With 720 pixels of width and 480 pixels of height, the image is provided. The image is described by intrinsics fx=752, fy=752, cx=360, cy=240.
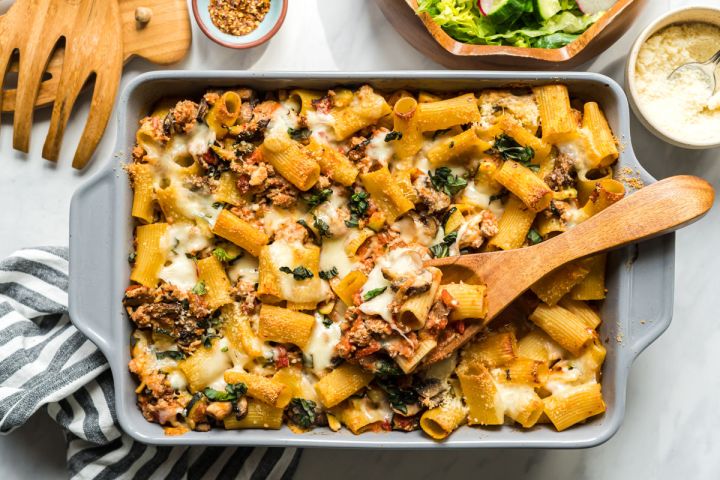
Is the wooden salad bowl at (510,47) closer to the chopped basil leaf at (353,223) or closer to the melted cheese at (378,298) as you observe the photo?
the chopped basil leaf at (353,223)

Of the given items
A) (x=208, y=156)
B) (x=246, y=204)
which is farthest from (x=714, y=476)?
(x=208, y=156)

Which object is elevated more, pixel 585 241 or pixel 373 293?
pixel 585 241

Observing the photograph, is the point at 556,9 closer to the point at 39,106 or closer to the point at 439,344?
the point at 439,344

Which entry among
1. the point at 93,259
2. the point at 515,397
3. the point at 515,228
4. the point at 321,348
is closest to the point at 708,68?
the point at 515,228

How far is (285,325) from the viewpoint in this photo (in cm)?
263

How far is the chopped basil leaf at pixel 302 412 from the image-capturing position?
8.82ft

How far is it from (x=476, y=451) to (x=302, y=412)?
2.95 ft

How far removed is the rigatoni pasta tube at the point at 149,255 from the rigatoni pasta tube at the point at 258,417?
0.56 meters

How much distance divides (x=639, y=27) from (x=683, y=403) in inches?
64.2

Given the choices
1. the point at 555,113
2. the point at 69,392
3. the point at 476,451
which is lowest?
the point at 476,451

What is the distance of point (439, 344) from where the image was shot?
2.65 m

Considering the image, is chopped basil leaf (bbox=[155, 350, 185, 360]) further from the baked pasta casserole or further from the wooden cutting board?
the wooden cutting board

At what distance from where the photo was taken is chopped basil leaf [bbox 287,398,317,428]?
2689 mm

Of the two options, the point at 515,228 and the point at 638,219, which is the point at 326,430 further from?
the point at 638,219
